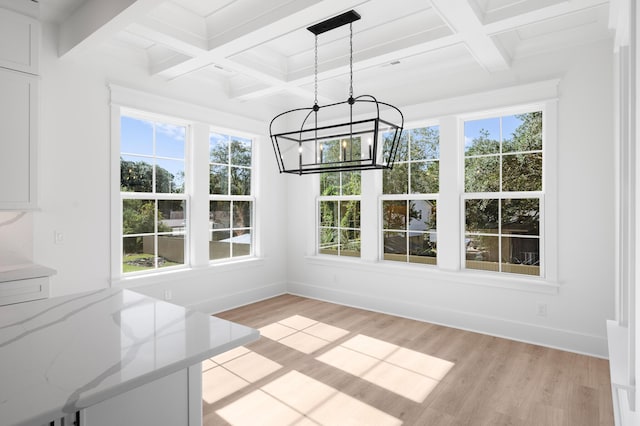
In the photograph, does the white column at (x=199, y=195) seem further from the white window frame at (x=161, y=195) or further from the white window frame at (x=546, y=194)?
the white window frame at (x=546, y=194)

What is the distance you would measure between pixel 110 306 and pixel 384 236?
360cm

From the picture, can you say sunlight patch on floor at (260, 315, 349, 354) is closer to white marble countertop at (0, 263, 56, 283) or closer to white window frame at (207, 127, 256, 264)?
white window frame at (207, 127, 256, 264)

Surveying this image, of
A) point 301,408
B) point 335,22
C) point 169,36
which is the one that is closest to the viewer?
point 301,408

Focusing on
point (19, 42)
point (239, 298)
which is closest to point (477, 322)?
point (239, 298)

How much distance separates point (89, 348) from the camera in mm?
1215

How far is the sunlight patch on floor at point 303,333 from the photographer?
368 centimetres

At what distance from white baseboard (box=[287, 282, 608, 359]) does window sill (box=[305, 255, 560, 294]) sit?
1.14 ft

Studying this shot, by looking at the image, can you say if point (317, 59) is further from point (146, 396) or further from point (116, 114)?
point (146, 396)

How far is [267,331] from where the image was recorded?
406 centimetres

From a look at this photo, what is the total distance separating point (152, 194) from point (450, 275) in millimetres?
3416

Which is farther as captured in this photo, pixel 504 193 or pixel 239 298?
pixel 239 298

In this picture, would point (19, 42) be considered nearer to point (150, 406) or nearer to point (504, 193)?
point (150, 406)

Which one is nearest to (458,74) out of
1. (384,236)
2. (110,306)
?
(384,236)

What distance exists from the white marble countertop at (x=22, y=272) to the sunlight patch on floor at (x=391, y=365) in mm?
2334
